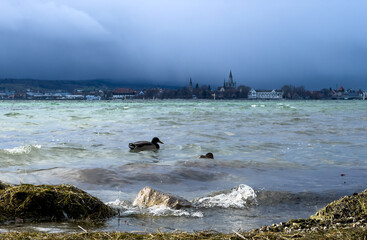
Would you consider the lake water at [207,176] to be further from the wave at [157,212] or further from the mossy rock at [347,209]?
the mossy rock at [347,209]

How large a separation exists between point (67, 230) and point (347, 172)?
271 inches

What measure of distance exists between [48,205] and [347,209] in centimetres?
347

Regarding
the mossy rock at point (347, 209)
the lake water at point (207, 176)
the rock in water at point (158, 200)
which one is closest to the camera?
the mossy rock at point (347, 209)

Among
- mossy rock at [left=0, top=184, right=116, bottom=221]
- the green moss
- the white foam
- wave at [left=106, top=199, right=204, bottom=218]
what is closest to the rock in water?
wave at [left=106, top=199, right=204, bottom=218]

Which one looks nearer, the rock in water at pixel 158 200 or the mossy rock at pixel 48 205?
the mossy rock at pixel 48 205

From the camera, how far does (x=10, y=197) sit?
5375mm

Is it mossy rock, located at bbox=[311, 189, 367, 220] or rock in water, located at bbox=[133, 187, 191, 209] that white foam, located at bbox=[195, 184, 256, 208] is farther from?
mossy rock, located at bbox=[311, 189, 367, 220]

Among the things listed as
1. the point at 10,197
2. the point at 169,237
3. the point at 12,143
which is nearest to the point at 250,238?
the point at 169,237

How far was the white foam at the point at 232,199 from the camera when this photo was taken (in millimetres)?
6445

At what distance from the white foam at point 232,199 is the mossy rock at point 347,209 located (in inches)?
78.0

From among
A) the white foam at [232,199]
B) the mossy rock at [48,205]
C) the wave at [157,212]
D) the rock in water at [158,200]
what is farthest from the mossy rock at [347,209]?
the mossy rock at [48,205]

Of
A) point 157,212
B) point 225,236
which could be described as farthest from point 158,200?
point 225,236

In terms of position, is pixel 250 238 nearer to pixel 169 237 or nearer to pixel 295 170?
pixel 169 237

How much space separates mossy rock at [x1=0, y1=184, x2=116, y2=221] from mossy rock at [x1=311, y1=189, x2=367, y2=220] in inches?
105
